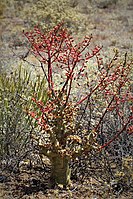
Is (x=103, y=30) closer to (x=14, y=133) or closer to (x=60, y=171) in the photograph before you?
(x=14, y=133)

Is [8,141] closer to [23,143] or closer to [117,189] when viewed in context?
[23,143]

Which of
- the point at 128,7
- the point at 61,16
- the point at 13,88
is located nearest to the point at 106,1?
the point at 128,7

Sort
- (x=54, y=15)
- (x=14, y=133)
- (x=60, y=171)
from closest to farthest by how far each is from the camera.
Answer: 1. (x=60, y=171)
2. (x=14, y=133)
3. (x=54, y=15)

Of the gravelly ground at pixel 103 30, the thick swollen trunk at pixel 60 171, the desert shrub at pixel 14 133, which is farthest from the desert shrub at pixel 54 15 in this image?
the thick swollen trunk at pixel 60 171

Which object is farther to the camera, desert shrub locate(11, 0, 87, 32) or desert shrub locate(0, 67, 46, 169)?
desert shrub locate(11, 0, 87, 32)

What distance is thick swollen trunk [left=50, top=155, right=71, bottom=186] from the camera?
10.6 feet

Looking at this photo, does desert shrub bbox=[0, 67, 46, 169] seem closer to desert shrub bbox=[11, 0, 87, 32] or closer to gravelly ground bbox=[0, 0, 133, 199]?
gravelly ground bbox=[0, 0, 133, 199]

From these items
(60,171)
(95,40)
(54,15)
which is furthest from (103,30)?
(60,171)

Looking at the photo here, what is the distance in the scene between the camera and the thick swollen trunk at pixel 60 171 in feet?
10.6

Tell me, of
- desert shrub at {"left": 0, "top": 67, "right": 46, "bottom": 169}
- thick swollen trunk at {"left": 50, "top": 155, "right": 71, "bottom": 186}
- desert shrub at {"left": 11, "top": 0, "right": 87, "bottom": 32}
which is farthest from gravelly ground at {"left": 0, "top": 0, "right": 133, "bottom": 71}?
thick swollen trunk at {"left": 50, "top": 155, "right": 71, "bottom": 186}

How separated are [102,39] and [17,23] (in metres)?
5.02

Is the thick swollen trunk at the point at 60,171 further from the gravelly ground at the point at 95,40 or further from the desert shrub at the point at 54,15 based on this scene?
the desert shrub at the point at 54,15

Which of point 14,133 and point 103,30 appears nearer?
point 14,133

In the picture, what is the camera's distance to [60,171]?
129 inches
